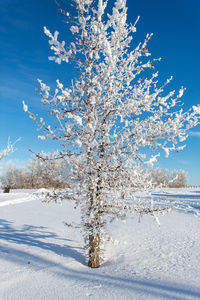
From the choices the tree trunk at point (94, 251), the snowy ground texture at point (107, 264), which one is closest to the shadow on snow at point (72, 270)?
the snowy ground texture at point (107, 264)

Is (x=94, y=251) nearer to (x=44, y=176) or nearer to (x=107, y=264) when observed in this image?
(x=107, y=264)

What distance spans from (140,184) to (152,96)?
1887 mm

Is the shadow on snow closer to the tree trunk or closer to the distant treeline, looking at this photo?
the tree trunk

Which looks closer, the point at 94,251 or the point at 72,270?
the point at 72,270

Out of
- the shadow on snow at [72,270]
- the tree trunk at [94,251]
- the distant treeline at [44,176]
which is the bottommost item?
the shadow on snow at [72,270]

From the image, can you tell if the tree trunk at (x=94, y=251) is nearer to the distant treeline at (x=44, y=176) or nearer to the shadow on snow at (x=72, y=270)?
the shadow on snow at (x=72, y=270)

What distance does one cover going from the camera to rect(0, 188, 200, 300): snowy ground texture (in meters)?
3.70

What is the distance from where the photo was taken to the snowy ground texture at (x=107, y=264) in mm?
3695

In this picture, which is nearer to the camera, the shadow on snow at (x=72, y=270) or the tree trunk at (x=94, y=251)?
the shadow on snow at (x=72, y=270)

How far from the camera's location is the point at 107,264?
17.1 feet

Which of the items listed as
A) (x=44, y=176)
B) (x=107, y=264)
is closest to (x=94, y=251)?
(x=107, y=264)

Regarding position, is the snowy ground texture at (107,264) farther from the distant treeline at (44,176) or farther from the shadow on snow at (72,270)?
the distant treeline at (44,176)

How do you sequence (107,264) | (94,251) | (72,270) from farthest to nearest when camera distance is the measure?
(107,264) → (94,251) → (72,270)

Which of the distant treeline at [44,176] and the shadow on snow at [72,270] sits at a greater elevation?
the distant treeline at [44,176]
